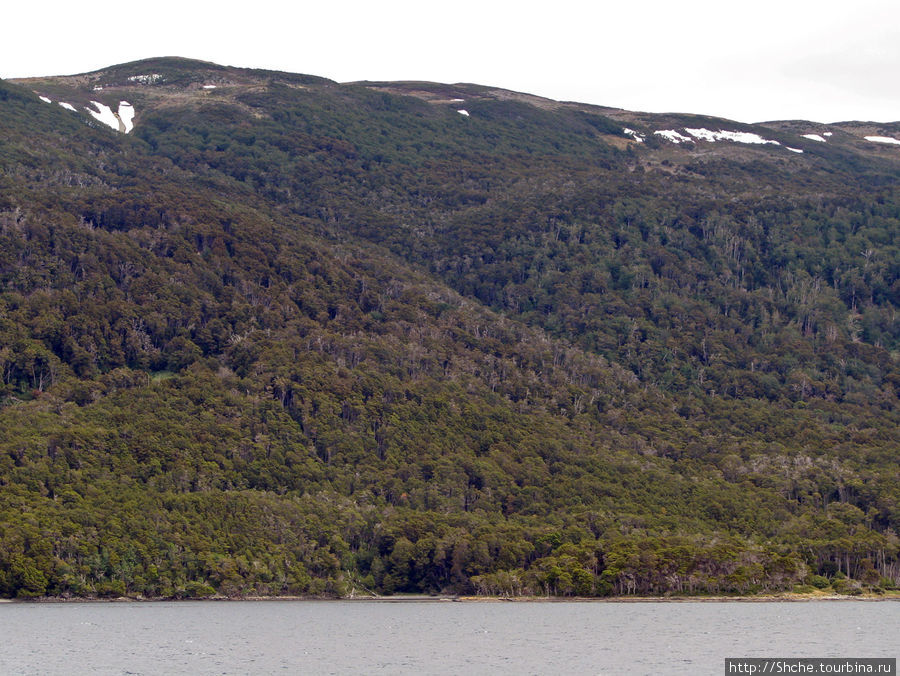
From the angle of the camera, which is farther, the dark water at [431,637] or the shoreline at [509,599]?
the shoreline at [509,599]

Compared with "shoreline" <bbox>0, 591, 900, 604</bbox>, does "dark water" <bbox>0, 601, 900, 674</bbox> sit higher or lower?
higher

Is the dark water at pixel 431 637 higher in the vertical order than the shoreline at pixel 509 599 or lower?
higher

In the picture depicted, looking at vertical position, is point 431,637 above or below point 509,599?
above

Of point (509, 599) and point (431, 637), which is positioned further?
point (509, 599)

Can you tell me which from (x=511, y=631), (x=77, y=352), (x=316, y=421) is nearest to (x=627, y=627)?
(x=511, y=631)

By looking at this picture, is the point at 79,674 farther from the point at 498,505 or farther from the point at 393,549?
the point at 498,505

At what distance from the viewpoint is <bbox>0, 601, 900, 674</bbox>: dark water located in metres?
74.7

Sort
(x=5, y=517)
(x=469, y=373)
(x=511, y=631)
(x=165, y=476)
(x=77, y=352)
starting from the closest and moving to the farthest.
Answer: (x=511, y=631)
(x=5, y=517)
(x=165, y=476)
(x=77, y=352)
(x=469, y=373)

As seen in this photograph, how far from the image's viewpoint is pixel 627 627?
97.0 metres

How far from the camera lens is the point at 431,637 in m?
91.9

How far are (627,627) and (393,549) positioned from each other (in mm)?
45858

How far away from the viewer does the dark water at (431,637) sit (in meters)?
74.7

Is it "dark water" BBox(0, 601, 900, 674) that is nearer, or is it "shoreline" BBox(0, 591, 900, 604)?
"dark water" BBox(0, 601, 900, 674)

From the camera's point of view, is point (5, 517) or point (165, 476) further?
point (165, 476)
